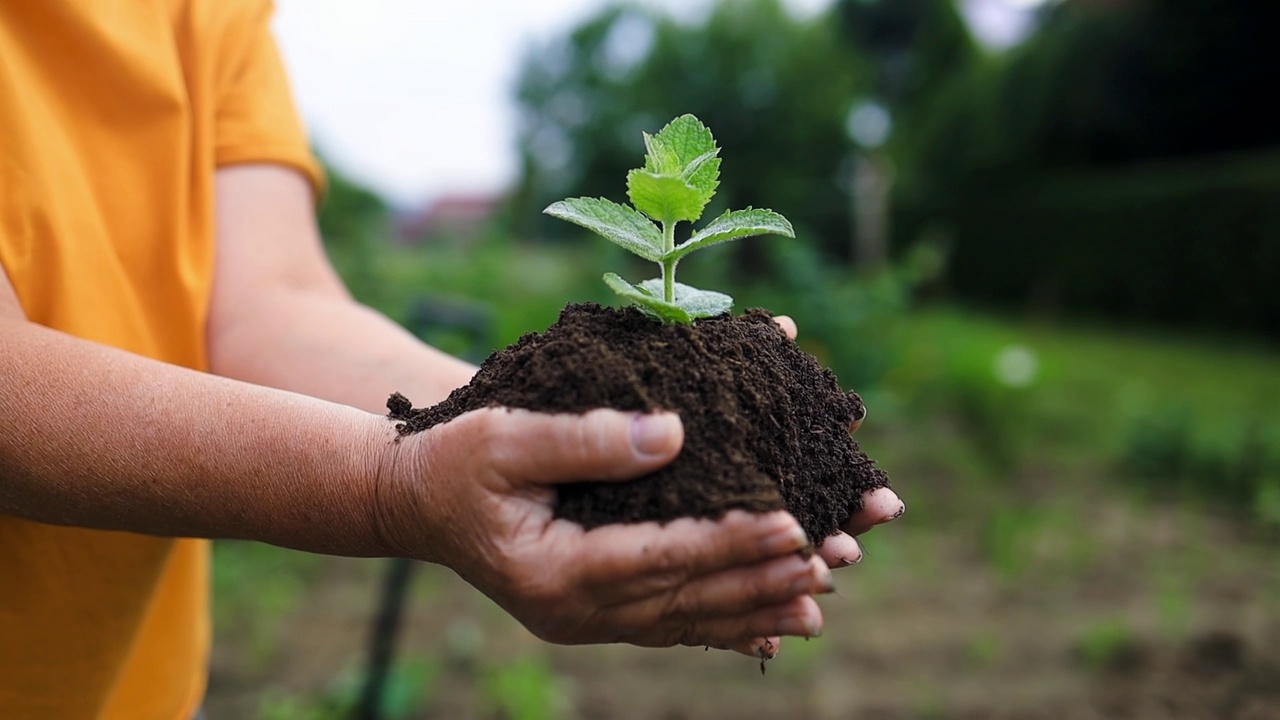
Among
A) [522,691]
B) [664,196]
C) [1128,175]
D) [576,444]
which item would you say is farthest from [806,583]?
[1128,175]

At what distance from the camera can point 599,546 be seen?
96cm

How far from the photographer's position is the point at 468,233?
1041cm

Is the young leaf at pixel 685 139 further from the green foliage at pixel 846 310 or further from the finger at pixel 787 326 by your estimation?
the green foliage at pixel 846 310

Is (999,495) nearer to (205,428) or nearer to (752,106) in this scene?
(205,428)

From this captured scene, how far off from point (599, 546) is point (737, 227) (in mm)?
581

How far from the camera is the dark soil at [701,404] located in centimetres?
105

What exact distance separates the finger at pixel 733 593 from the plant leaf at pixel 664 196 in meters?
0.55

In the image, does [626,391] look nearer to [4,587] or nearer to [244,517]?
[244,517]

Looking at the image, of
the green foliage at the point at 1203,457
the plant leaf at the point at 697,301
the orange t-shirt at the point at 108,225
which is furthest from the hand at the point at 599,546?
the green foliage at the point at 1203,457

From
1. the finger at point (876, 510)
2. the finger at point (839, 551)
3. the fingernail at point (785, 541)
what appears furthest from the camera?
the finger at point (876, 510)

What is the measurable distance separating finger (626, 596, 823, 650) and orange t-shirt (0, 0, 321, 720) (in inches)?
39.4

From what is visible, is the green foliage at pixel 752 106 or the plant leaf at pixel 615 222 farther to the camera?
the green foliage at pixel 752 106

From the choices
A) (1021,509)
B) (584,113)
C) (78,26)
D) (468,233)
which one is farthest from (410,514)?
(584,113)

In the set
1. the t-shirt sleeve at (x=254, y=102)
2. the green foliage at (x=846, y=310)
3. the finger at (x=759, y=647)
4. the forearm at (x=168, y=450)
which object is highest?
the green foliage at (x=846, y=310)
